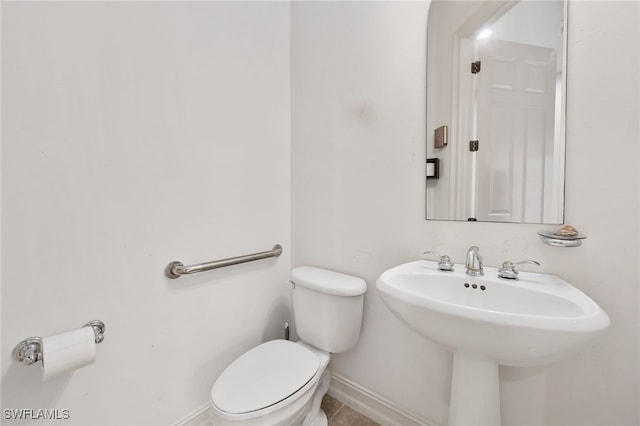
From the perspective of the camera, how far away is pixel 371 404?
1226 millimetres

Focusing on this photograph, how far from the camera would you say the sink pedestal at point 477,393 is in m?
0.77

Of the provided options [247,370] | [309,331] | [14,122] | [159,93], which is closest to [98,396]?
[247,370]

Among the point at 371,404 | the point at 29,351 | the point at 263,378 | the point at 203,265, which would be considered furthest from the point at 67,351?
the point at 371,404

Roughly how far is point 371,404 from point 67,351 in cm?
122

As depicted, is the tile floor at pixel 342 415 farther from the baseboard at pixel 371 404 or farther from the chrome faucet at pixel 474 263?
the chrome faucet at pixel 474 263

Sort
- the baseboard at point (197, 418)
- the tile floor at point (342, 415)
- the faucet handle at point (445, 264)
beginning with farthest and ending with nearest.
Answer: the tile floor at point (342, 415) → the baseboard at point (197, 418) → the faucet handle at point (445, 264)

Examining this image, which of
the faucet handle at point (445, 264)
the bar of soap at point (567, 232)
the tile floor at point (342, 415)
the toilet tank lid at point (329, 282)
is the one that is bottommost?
the tile floor at point (342, 415)

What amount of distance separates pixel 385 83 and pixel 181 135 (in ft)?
3.01

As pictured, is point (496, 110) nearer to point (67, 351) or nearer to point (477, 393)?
point (477, 393)

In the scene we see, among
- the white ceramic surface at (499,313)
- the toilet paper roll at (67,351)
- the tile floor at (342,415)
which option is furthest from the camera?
the tile floor at (342,415)

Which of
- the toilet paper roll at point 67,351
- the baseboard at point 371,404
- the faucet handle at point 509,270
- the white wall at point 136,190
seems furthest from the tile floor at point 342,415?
the toilet paper roll at point 67,351

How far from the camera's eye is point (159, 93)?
977mm

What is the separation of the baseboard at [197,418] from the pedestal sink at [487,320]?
1.01m

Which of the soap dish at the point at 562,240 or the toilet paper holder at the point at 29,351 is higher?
the soap dish at the point at 562,240
